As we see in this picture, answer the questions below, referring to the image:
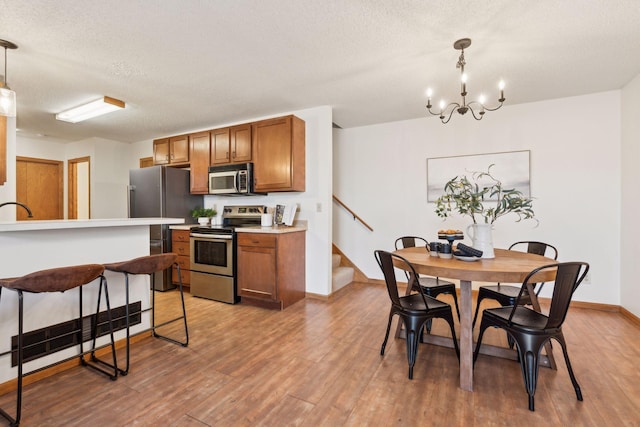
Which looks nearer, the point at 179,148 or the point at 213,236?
the point at 213,236

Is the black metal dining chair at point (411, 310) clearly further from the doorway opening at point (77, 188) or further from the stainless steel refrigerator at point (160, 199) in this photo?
the doorway opening at point (77, 188)

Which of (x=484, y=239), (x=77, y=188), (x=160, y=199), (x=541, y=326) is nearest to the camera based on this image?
(x=541, y=326)

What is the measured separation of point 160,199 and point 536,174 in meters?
4.94

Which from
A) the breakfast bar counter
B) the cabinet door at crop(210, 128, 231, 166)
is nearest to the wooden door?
the cabinet door at crop(210, 128, 231, 166)

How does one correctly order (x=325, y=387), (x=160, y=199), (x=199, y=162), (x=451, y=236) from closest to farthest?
(x=325, y=387) → (x=451, y=236) → (x=160, y=199) → (x=199, y=162)

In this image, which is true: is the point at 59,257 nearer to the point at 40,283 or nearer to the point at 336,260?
the point at 40,283

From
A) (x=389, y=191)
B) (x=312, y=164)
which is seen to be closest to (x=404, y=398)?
(x=312, y=164)

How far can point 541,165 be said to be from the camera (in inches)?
137

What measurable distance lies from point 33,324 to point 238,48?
2.43 m

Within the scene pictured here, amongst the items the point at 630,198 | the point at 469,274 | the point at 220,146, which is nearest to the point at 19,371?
the point at 469,274

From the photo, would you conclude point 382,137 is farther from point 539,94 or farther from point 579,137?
point 579,137

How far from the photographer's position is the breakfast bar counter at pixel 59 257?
175 cm

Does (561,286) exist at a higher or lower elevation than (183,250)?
higher

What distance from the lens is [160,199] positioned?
13.4 ft
